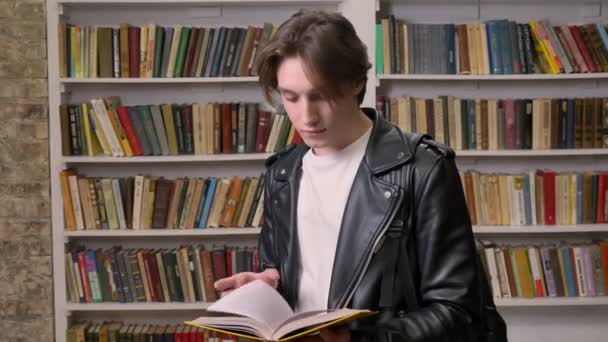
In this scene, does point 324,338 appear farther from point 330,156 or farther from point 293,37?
point 293,37

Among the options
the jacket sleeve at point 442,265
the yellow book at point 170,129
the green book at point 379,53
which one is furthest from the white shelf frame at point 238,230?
the jacket sleeve at point 442,265

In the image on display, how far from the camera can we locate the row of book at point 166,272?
358 cm

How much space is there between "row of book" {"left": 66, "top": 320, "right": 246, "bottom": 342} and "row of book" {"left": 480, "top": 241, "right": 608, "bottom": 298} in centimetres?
123

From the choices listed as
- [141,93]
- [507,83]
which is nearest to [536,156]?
[507,83]

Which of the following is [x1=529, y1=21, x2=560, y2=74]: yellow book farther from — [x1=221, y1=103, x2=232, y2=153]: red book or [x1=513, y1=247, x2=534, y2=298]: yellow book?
[x1=221, y1=103, x2=232, y2=153]: red book

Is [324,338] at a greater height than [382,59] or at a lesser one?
lesser

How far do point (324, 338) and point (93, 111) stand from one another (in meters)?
2.57

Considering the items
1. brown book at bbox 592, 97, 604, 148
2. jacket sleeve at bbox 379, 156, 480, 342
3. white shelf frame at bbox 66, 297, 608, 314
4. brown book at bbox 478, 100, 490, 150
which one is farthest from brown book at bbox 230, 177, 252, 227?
jacket sleeve at bbox 379, 156, 480, 342

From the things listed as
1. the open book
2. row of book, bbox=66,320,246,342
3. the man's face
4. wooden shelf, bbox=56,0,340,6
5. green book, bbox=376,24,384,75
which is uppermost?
wooden shelf, bbox=56,0,340,6

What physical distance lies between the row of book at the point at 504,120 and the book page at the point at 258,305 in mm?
2199

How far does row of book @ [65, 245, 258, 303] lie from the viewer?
3.58m

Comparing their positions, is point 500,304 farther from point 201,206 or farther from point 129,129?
point 129,129

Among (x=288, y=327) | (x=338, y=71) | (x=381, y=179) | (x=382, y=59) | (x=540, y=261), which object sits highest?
(x=382, y=59)

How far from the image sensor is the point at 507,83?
376 centimetres
